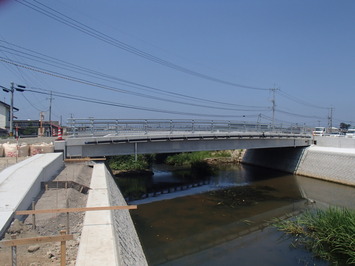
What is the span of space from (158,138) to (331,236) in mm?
12315

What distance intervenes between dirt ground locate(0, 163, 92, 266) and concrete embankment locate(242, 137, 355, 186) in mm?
24003

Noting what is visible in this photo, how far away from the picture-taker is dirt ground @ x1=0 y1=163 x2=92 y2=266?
5535 mm

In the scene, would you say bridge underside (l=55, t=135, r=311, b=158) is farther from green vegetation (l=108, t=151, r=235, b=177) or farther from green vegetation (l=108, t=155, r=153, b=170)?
green vegetation (l=108, t=155, r=153, b=170)

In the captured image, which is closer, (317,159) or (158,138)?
(158,138)

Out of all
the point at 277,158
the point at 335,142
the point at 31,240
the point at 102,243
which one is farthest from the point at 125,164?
the point at 31,240

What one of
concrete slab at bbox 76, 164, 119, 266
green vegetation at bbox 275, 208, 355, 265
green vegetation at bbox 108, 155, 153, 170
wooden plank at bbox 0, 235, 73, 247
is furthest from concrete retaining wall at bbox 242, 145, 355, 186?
wooden plank at bbox 0, 235, 73, 247

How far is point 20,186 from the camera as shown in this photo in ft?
29.2

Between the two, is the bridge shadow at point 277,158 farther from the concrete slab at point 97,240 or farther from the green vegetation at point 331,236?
the concrete slab at point 97,240

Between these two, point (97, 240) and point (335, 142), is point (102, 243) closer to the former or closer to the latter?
point (97, 240)

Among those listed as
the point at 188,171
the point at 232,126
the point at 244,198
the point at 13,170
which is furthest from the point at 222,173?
the point at 13,170

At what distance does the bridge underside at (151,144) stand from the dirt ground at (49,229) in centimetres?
751

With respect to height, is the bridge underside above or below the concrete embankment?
above

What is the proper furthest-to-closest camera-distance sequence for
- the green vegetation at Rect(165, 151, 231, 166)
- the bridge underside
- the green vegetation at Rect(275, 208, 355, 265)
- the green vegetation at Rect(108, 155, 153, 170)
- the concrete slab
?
the green vegetation at Rect(165, 151, 231, 166), the green vegetation at Rect(108, 155, 153, 170), the bridge underside, the green vegetation at Rect(275, 208, 355, 265), the concrete slab

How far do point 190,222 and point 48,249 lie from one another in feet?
33.2
